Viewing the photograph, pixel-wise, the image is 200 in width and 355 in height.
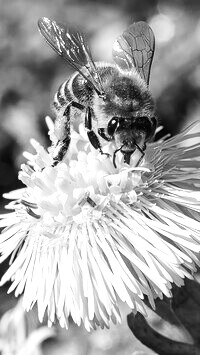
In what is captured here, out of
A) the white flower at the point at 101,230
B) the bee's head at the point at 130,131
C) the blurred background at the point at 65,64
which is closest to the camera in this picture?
the white flower at the point at 101,230

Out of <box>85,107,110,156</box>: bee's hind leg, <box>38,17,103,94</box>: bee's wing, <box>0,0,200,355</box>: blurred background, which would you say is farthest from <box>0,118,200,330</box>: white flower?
<box>0,0,200,355</box>: blurred background

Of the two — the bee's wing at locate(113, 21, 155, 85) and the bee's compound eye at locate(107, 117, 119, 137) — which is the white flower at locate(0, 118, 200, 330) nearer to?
the bee's compound eye at locate(107, 117, 119, 137)

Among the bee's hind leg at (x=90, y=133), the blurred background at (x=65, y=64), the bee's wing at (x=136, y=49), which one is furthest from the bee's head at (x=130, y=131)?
the blurred background at (x=65, y=64)

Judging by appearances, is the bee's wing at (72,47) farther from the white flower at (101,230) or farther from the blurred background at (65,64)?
the blurred background at (65,64)

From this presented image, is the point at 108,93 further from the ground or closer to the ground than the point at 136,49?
closer to the ground

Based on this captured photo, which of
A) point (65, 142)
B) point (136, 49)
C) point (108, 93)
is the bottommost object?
point (108, 93)

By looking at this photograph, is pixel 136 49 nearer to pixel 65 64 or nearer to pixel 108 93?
pixel 108 93

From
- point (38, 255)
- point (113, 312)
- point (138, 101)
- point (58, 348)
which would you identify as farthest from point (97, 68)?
point (58, 348)

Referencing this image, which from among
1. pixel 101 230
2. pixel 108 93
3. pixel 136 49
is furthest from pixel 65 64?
pixel 101 230
